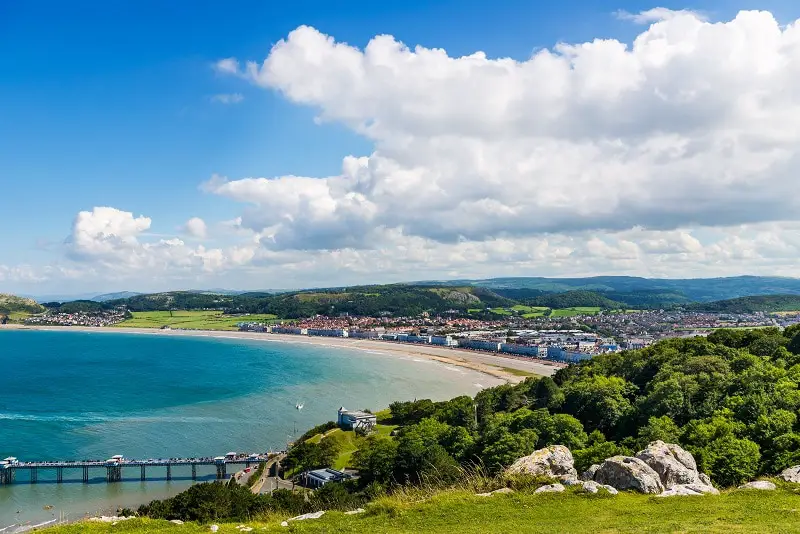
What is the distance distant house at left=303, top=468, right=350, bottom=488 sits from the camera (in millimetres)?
33263

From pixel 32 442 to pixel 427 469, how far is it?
40147 millimetres

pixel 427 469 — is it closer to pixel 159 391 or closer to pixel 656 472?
pixel 656 472

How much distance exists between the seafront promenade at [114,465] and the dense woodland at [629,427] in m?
4.96

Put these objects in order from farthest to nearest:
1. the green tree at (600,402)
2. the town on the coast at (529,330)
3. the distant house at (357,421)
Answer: the town on the coast at (529,330), the distant house at (357,421), the green tree at (600,402)

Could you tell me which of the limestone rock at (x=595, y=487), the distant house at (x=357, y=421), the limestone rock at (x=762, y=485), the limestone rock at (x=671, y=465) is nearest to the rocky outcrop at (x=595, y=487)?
the limestone rock at (x=595, y=487)

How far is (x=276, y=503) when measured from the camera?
880 inches

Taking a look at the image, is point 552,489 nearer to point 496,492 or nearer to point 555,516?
point 496,492

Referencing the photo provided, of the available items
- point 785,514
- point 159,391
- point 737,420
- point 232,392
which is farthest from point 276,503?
point 159,391

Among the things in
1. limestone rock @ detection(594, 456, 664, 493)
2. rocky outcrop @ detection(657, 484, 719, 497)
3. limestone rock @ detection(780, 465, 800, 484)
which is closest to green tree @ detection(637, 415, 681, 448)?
limestone rock @ detection(780, 465, 800, 484)

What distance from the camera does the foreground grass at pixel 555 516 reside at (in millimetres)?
11984

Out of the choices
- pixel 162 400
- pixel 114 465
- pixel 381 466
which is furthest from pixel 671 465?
pixel 162 400

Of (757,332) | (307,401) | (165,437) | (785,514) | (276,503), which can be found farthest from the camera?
(307,401)

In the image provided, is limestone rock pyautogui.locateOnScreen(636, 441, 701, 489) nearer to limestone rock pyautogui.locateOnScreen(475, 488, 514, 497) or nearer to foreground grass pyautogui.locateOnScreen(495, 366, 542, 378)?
limestone rock pyautogui.locateOnScreen(475, 488, 514, 497)

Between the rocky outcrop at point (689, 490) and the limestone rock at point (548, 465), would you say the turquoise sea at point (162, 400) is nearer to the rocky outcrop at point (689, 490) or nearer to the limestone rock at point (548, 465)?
the limestone rock at point (548, 465)
